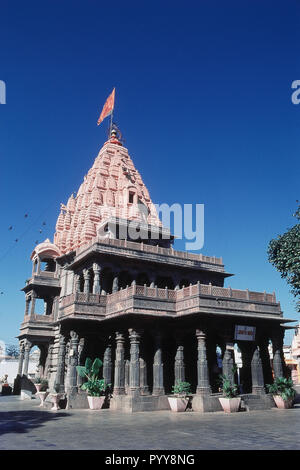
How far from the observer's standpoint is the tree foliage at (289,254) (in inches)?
1161

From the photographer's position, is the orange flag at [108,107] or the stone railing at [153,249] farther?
the orange flag at [108,107]

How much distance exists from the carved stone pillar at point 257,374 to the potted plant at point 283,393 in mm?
828

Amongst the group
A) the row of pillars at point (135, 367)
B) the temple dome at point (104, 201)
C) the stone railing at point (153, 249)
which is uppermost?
the temple dome at point (104, 201)

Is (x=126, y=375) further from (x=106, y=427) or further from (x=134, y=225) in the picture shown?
(x=134, y=225)

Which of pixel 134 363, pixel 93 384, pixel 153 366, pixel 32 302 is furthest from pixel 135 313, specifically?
pixel 32 302

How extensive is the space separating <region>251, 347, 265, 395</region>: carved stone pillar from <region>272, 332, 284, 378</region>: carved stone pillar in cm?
100

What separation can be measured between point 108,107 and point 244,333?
34.8m

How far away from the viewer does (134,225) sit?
3231cm

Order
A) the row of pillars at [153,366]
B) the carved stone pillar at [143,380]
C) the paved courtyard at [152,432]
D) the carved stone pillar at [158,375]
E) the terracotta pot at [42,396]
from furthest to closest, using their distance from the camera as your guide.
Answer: the terracotta pot at [42,396], the carved stone pillar at [143,380], the carved stone pillar at [158,375], the row of pillars at [153,366], the paved courtyard at [152,432]

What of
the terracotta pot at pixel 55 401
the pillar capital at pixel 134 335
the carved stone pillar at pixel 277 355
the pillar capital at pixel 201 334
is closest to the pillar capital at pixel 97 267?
the pillar capital at pixel 134 335

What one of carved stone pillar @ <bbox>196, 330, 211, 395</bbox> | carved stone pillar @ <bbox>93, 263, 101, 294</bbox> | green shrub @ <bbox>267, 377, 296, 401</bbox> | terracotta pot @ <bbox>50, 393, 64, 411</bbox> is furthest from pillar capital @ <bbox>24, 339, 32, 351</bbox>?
green shrub @ <bbox>267, 377, 296, 401</bbox>

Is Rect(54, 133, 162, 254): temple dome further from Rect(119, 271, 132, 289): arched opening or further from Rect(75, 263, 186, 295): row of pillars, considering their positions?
Rect(119, 271, 132, 289): arched opening

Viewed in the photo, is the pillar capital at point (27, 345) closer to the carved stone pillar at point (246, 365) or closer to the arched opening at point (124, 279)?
the arched opening at point (124, 279)

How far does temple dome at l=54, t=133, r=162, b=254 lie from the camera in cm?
3438
